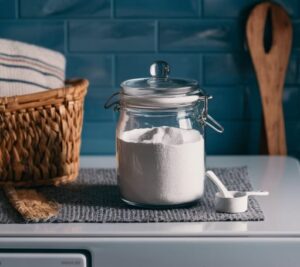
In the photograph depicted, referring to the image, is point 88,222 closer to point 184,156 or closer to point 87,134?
point 184,156

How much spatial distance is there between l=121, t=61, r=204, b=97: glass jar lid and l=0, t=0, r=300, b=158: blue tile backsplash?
16.6 inches

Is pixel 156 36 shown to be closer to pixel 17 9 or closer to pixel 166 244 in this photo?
pixel 17 9

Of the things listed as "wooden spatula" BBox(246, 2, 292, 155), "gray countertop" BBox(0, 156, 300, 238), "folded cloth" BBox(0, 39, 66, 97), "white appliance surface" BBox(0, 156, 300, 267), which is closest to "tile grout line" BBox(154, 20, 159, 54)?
"wooden spatula" BBox(246, 2, 292, 155)

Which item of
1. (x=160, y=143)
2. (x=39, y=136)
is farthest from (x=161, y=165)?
(x=39, y=136)

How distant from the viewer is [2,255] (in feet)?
4.08

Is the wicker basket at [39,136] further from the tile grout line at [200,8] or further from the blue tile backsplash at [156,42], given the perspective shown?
the tile grout line at [200,8]

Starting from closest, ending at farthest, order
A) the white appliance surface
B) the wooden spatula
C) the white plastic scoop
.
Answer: the white appliance surface, the white plastic scoop, the wooden spatula

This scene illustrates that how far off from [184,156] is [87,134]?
1.89 ft

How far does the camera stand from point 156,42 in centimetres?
182

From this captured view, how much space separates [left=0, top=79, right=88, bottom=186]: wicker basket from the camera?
1.44 m

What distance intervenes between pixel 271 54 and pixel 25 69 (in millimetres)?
595

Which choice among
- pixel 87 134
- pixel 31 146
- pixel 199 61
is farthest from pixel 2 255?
pixel 199 61

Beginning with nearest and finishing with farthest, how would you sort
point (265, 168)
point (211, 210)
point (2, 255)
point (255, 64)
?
point (2, 255) → point (211, 210) → point (265, 168) → point (255, 64)

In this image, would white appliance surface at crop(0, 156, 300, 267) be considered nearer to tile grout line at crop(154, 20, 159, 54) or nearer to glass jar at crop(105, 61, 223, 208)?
glass jar at crop(105, 61, 223, 208)
